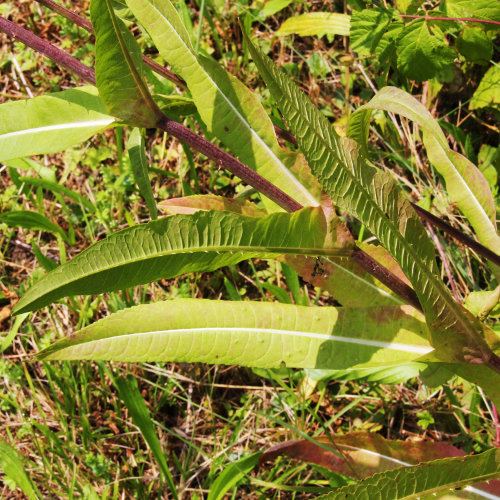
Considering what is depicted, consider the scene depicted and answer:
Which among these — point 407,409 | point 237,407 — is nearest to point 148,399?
point 237,407

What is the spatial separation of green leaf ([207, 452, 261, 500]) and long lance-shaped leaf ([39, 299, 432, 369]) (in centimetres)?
46

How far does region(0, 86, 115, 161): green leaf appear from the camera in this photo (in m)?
0.99

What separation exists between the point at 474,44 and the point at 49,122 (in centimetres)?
120

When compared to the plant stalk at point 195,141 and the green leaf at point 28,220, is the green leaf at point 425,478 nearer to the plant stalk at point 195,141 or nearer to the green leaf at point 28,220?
the plant stalk at point 195,141

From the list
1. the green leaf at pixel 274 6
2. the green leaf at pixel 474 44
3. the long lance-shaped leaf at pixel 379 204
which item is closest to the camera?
the long lance-shaped leaf at pixel 379 204

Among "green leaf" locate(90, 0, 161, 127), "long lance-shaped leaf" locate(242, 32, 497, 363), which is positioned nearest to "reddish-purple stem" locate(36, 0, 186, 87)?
"green leaf" locate(90, 0, 161, 127)

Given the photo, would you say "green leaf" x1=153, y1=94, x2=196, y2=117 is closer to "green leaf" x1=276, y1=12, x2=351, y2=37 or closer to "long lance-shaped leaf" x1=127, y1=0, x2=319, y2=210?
"long lance-shaped leaf" x1=127, y1=0, x2=319, y2=210

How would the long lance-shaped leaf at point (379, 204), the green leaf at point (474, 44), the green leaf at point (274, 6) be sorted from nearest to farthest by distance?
the long lance-shaped leaf at point (379, 204), the green leaf at point (474, 44), the green leaf at point (274, 6)

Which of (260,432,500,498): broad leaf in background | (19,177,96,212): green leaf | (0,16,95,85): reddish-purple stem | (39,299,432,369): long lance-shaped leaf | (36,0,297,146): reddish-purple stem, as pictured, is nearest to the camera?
(0,16,95,85): reddish-purple stem

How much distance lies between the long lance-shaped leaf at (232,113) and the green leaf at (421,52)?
2.09 feet

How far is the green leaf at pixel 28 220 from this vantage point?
1928mm

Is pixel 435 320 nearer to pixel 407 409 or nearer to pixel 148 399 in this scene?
pixel 407 409

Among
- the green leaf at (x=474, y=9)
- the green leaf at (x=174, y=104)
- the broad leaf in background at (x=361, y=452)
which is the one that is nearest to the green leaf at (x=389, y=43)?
the green leaf at (x=474, y=9)

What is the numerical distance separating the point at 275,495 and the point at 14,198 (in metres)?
1.52
